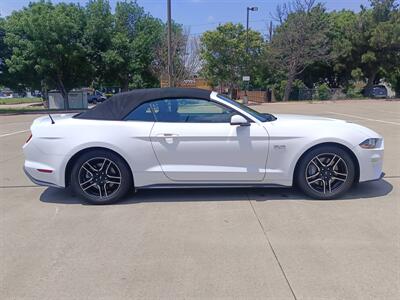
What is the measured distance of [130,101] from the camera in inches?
209

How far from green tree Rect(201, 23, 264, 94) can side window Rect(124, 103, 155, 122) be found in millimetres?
35367

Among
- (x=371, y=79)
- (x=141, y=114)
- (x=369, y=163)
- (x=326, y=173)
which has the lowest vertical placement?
(x=326, y=173)

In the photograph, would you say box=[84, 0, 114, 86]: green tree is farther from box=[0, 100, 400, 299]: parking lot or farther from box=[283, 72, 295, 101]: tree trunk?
box=[0, 100, 400, 299]: parking lot

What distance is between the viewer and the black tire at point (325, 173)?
5117mm

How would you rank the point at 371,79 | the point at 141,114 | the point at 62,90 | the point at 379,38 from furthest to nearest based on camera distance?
the point at 371,79 < the point at 379,38 < the point at 62,90 < the point at 141,114

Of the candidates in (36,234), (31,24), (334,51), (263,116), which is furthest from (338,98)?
(36,234)

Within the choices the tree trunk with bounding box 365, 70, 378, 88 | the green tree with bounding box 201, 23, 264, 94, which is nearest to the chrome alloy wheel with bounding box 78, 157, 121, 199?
the green tree with bounding box 201, 23, 264, 94

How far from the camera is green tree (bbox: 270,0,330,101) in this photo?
36938 mm

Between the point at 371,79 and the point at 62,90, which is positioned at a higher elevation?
the point at 371,79

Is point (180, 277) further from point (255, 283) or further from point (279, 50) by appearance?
point (279, 50)

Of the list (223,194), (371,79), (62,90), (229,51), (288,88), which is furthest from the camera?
(371,79)

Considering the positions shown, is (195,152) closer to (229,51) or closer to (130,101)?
(130,101)

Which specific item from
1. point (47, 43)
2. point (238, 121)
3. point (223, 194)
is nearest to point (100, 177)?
point (223, 194)

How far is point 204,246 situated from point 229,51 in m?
38.0
